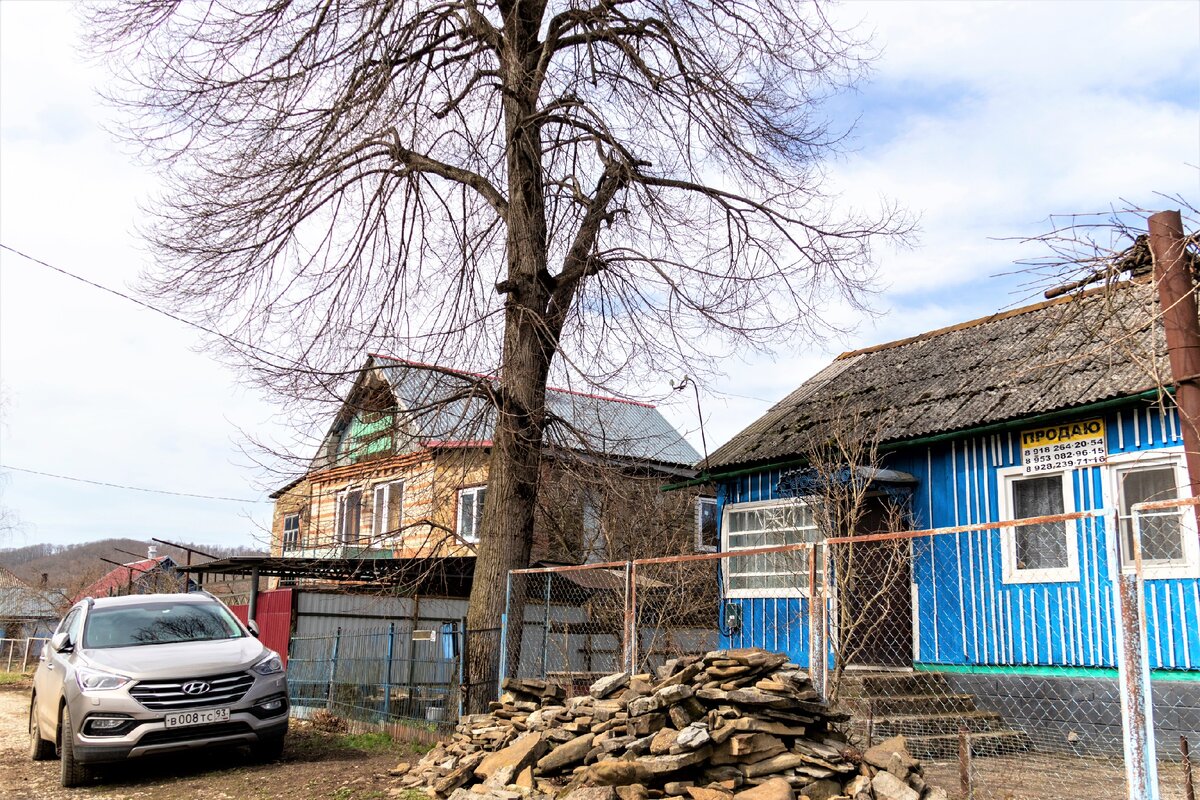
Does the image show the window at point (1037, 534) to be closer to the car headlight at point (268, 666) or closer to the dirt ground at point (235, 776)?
the dirt ground at point (235, 776)

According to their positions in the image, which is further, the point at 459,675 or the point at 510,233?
the point at 510,233

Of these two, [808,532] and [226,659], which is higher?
[808,532]

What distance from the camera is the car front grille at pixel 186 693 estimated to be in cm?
898

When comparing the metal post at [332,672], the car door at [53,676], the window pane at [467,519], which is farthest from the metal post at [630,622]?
the window pane at [467,519]

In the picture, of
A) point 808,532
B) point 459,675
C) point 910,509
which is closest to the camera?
point 459,675

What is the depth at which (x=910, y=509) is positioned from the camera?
41.4 feet

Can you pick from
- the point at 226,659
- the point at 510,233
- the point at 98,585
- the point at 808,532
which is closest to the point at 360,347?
the point at 510,233

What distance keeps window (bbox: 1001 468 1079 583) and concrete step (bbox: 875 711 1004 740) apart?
5.50ft

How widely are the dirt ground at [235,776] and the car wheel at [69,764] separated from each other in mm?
106

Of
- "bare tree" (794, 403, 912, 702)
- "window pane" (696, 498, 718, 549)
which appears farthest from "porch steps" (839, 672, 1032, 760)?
"window pane" (696, 498, 718, 549)

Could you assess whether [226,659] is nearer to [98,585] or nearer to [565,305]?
[565,305]

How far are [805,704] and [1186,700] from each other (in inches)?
202

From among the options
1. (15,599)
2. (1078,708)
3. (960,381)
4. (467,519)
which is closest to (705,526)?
(467,519)

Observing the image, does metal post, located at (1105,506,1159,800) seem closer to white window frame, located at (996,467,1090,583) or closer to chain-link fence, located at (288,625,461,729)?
white window frame, located at (996,467,1090,583)
